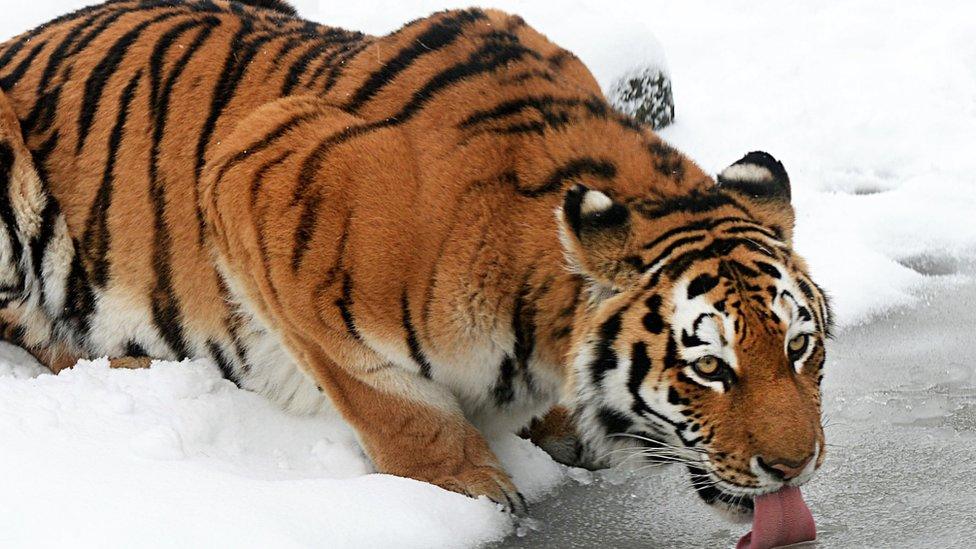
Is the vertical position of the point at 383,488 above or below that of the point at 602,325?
below

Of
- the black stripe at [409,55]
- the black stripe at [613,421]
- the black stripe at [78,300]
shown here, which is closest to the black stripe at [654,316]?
the black stripe at [613,421]

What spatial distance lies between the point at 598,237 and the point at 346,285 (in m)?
0.60

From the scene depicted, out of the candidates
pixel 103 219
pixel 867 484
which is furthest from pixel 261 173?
pixel 867 484

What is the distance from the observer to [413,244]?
8.82ft

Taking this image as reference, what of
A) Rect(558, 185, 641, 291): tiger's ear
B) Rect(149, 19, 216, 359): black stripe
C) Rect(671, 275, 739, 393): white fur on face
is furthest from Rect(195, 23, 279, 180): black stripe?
Rect(671, 275, 739, 393): white fur on face

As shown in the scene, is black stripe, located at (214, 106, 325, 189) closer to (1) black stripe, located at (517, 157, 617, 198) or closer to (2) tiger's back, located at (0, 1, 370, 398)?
(2) tiger's back, located at (0, 1, 370, 398)

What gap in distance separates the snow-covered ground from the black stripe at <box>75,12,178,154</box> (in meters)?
0.62

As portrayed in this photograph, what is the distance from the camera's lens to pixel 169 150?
3244mm

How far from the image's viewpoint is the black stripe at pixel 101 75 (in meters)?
3.34

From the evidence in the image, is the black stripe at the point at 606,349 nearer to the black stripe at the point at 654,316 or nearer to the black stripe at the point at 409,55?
the black stripe at the point at 654,316

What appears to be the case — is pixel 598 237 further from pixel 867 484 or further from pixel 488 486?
pixel 867 484

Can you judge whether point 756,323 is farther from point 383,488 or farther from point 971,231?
point 971,231

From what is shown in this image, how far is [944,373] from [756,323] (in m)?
1.46

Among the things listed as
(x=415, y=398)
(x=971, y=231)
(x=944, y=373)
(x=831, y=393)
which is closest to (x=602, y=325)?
(x=415, y=398)
